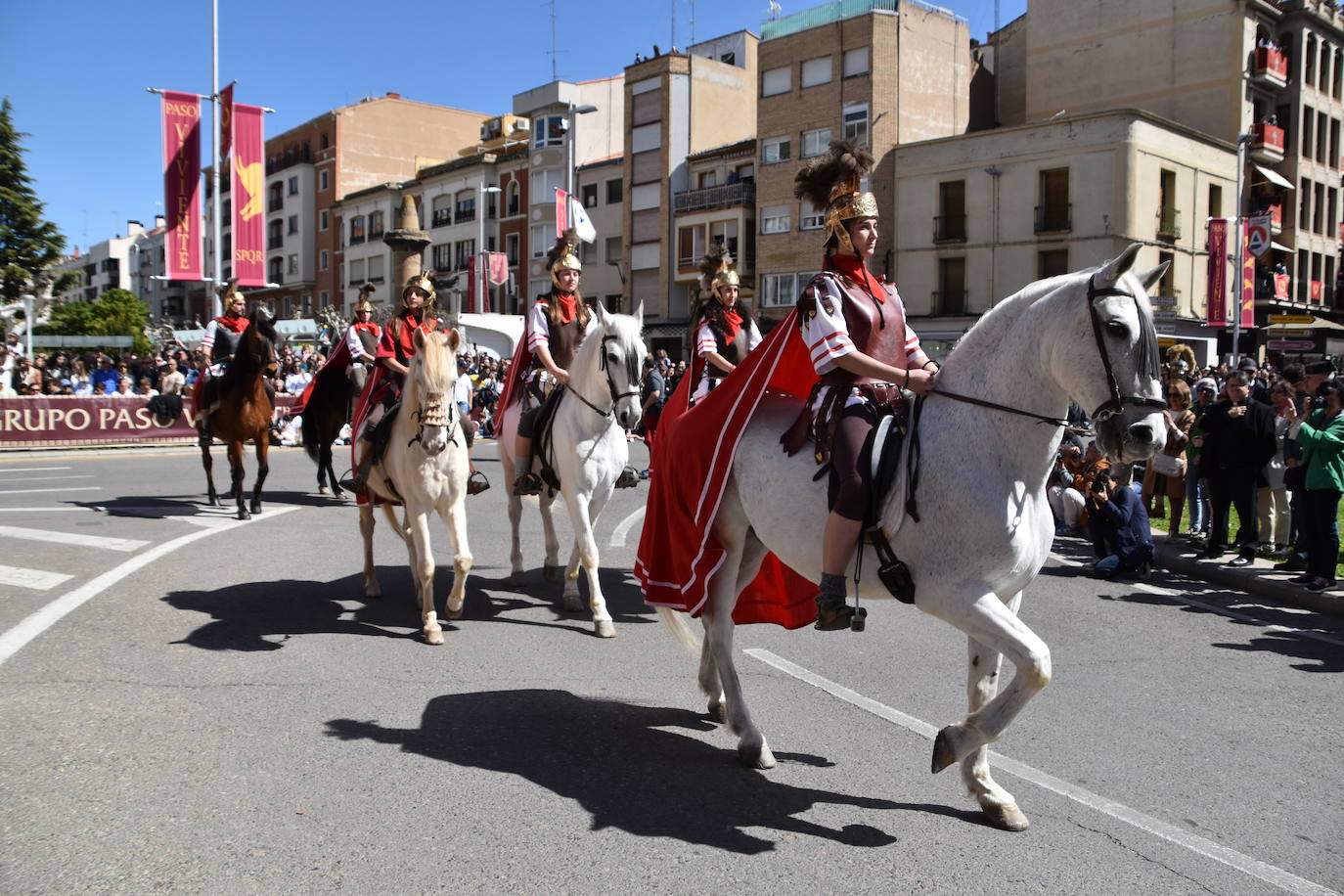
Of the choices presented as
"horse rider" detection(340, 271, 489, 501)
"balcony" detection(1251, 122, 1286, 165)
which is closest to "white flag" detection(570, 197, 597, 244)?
"horse rider" detection(340, 271, 489, 501)

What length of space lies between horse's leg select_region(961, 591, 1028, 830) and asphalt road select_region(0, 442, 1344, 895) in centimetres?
8

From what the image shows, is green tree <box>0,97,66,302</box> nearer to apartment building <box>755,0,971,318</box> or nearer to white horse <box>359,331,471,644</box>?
apartment building <box>755,0,971,318</box>

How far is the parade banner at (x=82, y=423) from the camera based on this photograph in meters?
23.2

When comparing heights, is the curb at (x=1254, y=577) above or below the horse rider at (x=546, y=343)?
below

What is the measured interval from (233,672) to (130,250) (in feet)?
462

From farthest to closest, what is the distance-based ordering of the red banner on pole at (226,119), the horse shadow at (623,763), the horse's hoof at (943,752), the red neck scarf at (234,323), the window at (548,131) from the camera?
the window at (548,131) → the red banner on pole at (226,119) → the red neck scarf at (234,323) → the horse shadow at (623,763) → the horse's hoof at (943,752)

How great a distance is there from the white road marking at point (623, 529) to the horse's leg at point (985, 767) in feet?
22.4

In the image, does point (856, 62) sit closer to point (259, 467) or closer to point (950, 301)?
point (950, 301)

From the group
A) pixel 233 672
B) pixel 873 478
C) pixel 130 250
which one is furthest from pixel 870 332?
pixel 130 250

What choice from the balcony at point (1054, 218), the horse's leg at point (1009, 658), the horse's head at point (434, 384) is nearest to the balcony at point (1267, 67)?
the balcony at point (1054, 218)

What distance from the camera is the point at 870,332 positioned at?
467 cm

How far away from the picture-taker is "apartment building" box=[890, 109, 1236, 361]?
127 feet

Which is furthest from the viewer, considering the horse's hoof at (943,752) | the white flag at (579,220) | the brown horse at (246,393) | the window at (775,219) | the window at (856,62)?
the window at (775,219)

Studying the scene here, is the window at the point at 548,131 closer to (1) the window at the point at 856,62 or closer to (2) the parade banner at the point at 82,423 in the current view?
(1) the window at the point at 856,62
